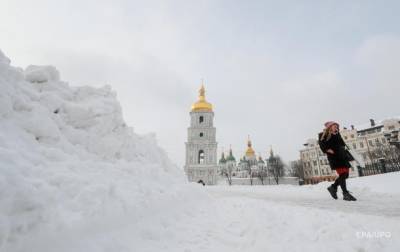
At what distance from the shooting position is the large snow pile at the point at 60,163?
5.79 ft

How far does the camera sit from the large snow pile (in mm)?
1763

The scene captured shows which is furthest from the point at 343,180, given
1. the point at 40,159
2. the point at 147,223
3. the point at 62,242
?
the point at 40,159

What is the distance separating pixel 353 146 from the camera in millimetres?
48188

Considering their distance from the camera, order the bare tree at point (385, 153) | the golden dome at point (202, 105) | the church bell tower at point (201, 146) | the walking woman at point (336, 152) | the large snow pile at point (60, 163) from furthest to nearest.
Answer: the golden dome at point (202, 105), the church bell tower at point (201, 146), the bare tree at point (385, 153), the walking woman at point (336, 152), the large snow pile at point (60, 163)

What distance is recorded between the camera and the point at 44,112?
3887 millimetres

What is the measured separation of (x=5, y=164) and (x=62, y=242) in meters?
0.89

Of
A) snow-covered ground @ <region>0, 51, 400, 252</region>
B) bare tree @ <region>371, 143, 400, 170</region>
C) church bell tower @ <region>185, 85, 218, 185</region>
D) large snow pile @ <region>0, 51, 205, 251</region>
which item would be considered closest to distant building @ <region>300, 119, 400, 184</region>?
bare tree @ <region>371, 143, 400, 170</region>

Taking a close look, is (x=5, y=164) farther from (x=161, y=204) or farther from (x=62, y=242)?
(x=161, y=204)

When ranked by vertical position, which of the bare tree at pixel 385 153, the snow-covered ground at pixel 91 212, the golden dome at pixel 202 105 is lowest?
the snow-covered ground at pixel 91 212

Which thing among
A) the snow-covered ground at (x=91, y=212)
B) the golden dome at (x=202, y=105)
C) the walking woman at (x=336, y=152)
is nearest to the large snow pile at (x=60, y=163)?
the snow-covered ground at (x=91, y=212)

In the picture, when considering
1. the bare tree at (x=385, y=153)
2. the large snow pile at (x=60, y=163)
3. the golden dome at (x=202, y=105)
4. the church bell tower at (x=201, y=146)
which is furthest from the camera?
the golden dome at (x=202, y=105)

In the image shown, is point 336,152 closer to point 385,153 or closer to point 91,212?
point 91,212

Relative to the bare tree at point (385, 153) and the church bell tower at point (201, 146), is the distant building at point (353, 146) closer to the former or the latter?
the bare tree at point (385, 153)

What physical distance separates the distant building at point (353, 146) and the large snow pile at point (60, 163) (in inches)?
1794
